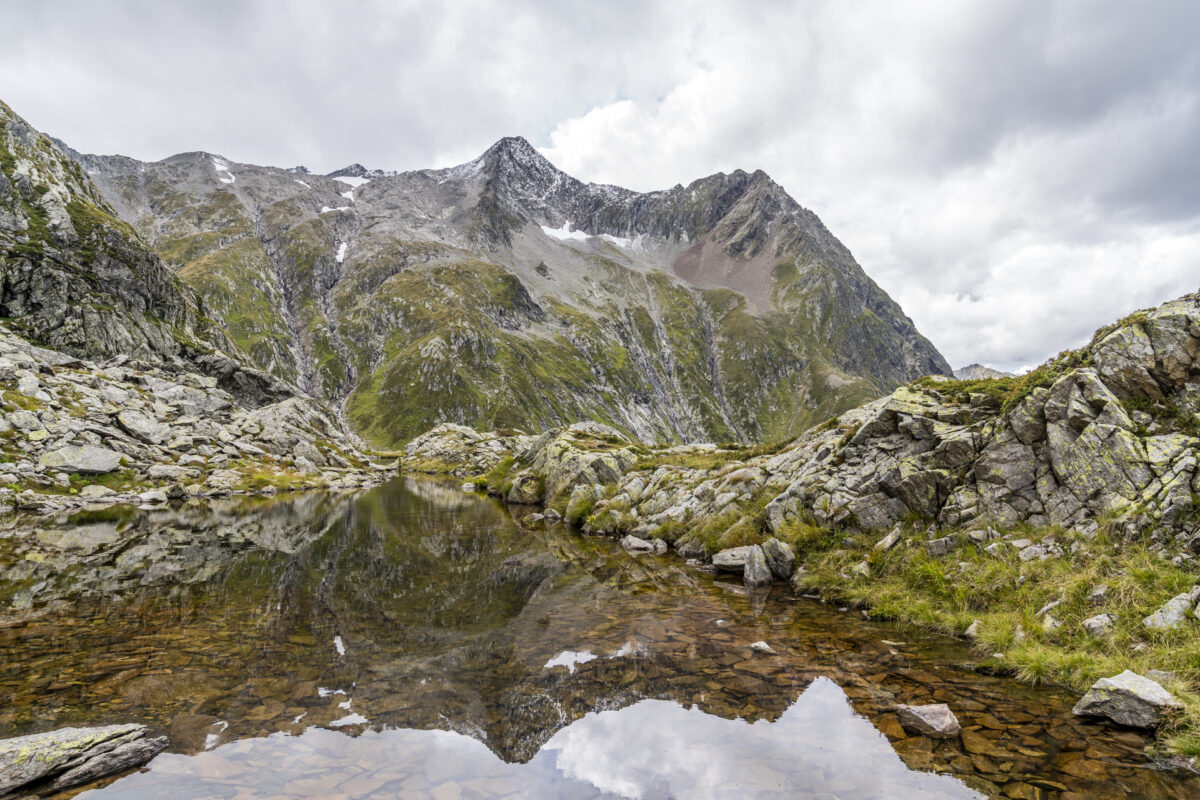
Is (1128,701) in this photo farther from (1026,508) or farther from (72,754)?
(72,754)

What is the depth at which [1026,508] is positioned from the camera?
1719cm

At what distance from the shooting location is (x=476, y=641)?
50.1 feet

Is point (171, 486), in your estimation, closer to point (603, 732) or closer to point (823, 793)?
point (603, 732)

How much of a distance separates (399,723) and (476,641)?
516 centimetres

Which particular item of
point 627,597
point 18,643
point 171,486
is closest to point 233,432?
point 171,486

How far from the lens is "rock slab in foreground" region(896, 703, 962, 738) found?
9656 millimetres

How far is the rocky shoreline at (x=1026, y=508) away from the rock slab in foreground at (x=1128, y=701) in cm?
36

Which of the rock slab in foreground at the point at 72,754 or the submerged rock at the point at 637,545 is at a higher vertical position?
the submerged rock at the point at 637,545

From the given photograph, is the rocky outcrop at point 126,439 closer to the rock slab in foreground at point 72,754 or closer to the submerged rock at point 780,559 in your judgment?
the rock slab in foreground at point 72,754

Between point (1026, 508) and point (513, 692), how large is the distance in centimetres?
1773

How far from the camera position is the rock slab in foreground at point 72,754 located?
7613mm

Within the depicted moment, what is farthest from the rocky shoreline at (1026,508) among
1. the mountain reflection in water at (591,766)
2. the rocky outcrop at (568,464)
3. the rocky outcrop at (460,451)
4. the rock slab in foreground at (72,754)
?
the rocky outcrop at (460,451)

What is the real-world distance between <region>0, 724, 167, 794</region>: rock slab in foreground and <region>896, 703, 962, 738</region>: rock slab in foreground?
14.1 metres

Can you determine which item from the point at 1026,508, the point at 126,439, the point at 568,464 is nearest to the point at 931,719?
the point at 1026,508
